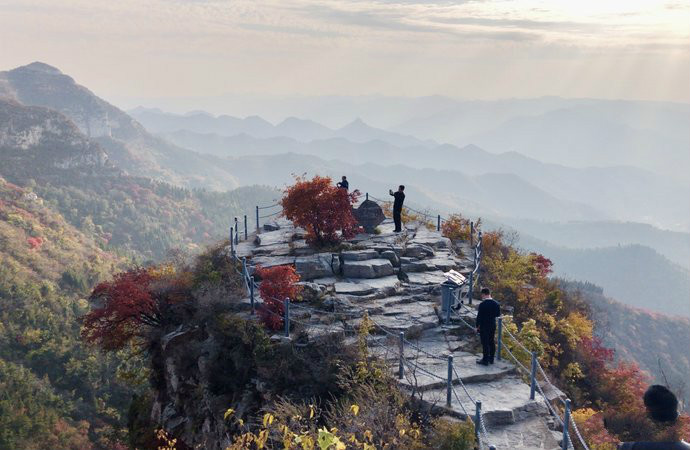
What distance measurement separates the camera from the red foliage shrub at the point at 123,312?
13.3 meters

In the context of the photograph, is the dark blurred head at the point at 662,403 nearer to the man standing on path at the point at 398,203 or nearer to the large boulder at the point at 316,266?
→ the large boulder at the point at 316,266

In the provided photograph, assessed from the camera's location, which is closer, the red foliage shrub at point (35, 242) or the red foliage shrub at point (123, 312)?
the red foliage shrub at point (123, 312)

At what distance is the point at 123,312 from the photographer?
13.3 m

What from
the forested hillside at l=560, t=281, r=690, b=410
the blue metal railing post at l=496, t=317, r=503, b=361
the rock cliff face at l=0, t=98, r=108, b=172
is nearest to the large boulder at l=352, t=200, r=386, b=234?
the blue metal railing post at l=496, t=317, r=503, b=361

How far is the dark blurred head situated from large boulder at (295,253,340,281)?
36.2ft

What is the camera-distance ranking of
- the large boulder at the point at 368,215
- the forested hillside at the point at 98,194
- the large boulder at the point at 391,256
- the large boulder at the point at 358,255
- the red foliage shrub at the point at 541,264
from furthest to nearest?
1. the forested hillside at the point at 98,194
2. the red foliage shrub at the point at 541,264
3. the large boulder at the point at 368,215
4. the large boulder at the point at 391,256
5. the large boulder at the point at 358,255

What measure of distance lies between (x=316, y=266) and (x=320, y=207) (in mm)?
2338

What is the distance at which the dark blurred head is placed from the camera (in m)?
5.36

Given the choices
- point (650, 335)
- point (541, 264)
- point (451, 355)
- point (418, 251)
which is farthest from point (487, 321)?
point (650, 335)

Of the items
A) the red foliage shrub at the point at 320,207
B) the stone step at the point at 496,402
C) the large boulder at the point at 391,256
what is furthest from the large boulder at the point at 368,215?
the stone step at the point at 496,402

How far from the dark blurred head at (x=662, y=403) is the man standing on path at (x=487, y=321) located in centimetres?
552

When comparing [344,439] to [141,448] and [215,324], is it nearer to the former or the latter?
[215,324]

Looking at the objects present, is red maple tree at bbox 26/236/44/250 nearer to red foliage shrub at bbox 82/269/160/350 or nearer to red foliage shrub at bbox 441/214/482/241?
red foliage shrub at bbox 441/214/482/241

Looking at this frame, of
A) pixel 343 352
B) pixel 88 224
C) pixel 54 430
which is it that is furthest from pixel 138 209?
pixel 343 352
